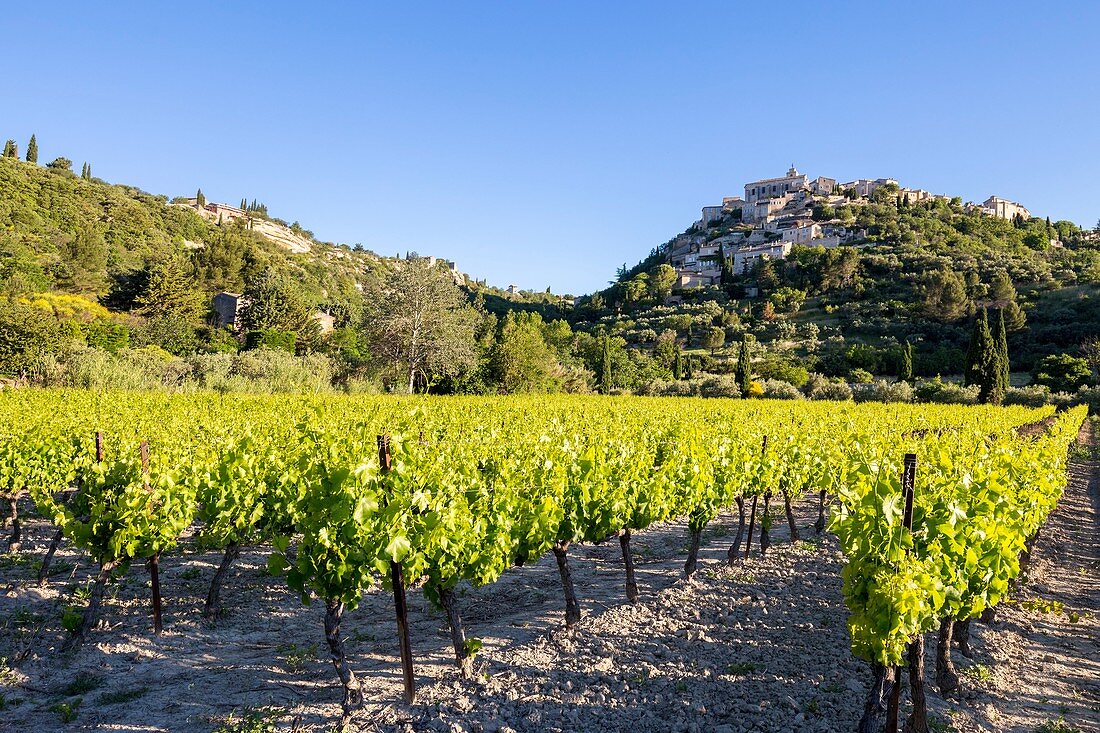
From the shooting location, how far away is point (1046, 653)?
20.1 feet

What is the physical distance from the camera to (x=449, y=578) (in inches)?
203

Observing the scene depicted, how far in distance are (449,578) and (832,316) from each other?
7332 cm

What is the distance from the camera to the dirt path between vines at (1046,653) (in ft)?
15.9

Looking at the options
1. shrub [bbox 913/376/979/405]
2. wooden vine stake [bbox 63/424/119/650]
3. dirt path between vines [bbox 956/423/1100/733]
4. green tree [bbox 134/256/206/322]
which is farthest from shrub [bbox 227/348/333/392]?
shrub [bbox 913/376/979/405]

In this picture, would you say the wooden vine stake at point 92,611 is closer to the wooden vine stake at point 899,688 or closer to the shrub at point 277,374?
the wooden vine stake at point 899,688

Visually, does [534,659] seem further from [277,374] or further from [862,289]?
[862,289]

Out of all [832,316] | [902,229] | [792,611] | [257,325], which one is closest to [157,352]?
[257,325]

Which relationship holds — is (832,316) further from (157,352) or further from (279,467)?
(279,467)

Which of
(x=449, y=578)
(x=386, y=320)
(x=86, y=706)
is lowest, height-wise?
(x=86, y=706)

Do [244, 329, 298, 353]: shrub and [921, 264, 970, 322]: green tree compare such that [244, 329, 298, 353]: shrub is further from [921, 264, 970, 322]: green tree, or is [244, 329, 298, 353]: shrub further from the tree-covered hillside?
[921, 264, 970, 322]: green tree

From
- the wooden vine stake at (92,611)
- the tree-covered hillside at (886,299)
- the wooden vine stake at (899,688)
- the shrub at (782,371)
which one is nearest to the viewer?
the wooden vine stake at (899,688)

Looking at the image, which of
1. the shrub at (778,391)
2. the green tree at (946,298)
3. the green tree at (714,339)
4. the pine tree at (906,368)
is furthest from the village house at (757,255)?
the shrub at (778,391)

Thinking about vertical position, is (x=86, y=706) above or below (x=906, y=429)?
below

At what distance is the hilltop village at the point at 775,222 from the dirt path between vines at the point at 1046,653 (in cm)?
9030
